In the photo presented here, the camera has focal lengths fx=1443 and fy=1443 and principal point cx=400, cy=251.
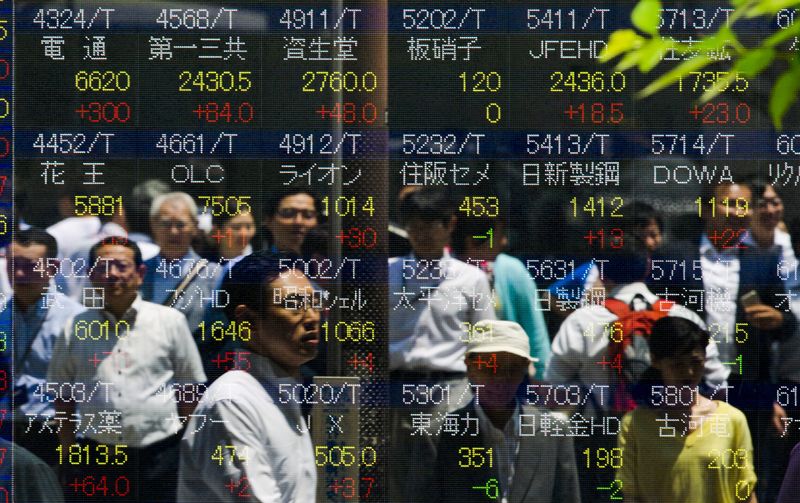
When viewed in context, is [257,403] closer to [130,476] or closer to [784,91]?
[130,476]

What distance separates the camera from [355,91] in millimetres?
5562

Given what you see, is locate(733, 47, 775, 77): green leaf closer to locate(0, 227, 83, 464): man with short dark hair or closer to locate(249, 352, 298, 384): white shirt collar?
locate(249, 352, 298, 384): white shirt collar

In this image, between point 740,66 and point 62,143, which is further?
point 62,143

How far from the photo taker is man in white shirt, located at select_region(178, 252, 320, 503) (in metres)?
5.57

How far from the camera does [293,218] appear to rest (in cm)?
559

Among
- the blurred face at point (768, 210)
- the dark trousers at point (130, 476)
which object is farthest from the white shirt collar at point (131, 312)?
the blurred face at point (768, 210)

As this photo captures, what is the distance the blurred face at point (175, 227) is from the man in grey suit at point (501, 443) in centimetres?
118

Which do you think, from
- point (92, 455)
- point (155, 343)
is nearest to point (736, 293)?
point (155, 343)

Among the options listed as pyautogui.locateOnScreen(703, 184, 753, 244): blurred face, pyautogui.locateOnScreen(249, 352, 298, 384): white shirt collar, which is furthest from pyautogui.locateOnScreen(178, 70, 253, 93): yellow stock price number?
pyautogui.locateOnScreen(703, 184, 753, 244): blurred face

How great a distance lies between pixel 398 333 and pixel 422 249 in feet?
1.12

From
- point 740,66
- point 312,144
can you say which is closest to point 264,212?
point 312,144

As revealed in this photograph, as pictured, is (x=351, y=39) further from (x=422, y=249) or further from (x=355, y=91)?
(x=422, y=249)

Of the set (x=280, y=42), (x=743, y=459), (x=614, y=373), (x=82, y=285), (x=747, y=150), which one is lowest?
(x=743, y=459)

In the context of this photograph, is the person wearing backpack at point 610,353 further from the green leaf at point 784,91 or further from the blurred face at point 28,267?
the green leaf at point 784,91
